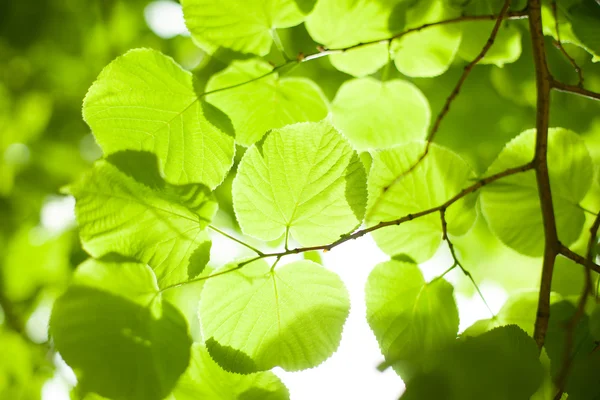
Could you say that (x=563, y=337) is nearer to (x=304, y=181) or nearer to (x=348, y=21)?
(x=304, y=181)

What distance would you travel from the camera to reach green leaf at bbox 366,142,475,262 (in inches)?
21.2

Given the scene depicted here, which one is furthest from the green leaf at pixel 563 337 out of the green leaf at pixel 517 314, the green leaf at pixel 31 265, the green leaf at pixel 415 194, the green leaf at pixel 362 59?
the green leaf at pixel 31 265

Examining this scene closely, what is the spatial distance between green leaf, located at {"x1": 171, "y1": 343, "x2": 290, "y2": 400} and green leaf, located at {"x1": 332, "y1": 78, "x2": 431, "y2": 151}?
13.0 inches

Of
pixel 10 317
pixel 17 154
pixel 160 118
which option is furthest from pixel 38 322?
pixel 160 118

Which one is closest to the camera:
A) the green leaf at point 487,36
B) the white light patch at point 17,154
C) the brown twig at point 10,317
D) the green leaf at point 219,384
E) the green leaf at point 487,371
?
the green leaf at point 487,371

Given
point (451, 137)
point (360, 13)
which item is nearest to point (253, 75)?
point (360, 13)

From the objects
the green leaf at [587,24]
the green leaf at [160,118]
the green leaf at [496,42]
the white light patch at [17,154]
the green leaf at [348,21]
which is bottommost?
the white light patch at [17,154]

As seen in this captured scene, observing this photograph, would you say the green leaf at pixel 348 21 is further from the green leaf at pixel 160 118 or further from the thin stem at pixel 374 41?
the green leaf at pixel 160 118

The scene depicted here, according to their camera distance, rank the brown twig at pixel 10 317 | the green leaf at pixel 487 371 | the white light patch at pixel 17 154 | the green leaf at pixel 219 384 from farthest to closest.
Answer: the white light patch at pixel 17 154 < the brown twig at pixel 10 317 < the green leaf at pixel 219 384 < the green leaf at pixel 487 371

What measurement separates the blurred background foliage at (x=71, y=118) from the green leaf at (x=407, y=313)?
556 millimetres

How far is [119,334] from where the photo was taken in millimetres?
448

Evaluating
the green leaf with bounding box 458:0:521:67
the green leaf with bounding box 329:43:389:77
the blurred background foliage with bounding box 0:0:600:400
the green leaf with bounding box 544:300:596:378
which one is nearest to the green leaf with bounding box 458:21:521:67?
the green leaf with bounding box 458:0:521:67

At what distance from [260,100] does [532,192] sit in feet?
A: 1.14

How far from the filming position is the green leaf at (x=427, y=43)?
0.58 metres
